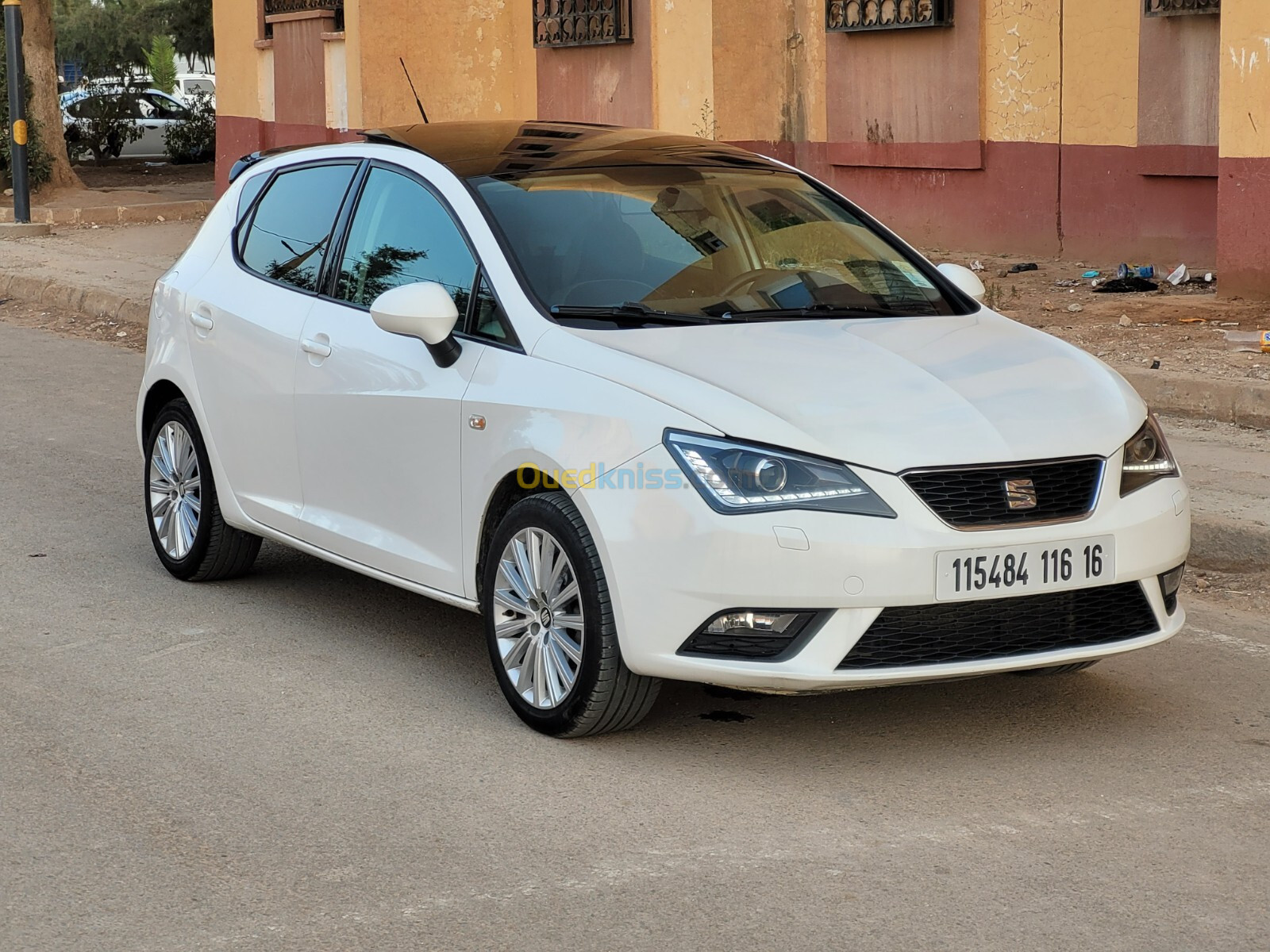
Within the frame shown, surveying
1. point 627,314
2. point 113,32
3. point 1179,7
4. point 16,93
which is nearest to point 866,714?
point 627,314

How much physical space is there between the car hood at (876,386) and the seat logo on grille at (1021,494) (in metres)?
0.07

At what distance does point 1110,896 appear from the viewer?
3855mm

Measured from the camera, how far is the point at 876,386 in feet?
15.4

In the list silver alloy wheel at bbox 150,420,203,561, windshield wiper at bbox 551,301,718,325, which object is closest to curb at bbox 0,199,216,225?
silver alloy wheel at bbox 150,420,203,561

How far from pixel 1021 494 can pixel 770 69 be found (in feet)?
42.8

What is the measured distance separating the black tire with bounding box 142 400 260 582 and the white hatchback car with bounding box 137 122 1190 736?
25mm

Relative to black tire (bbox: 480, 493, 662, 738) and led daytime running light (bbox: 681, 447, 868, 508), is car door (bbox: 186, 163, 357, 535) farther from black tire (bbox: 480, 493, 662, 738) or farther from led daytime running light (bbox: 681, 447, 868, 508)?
led daytime running light (bbox: 681, 447, 868, 508)

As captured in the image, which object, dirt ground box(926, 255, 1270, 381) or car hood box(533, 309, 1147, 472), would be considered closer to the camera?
car hood box(533, 309, 1147, 472)

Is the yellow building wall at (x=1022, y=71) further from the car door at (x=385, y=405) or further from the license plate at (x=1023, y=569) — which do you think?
the license plate at (x=1023, y=569)

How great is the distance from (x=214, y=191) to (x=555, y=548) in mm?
20066

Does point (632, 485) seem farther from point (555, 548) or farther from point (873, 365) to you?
point (873, 365)

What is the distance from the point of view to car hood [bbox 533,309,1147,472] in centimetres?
447

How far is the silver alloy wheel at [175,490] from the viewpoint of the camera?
6.63m

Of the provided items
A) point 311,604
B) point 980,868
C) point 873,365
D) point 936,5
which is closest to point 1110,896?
point 980,868
